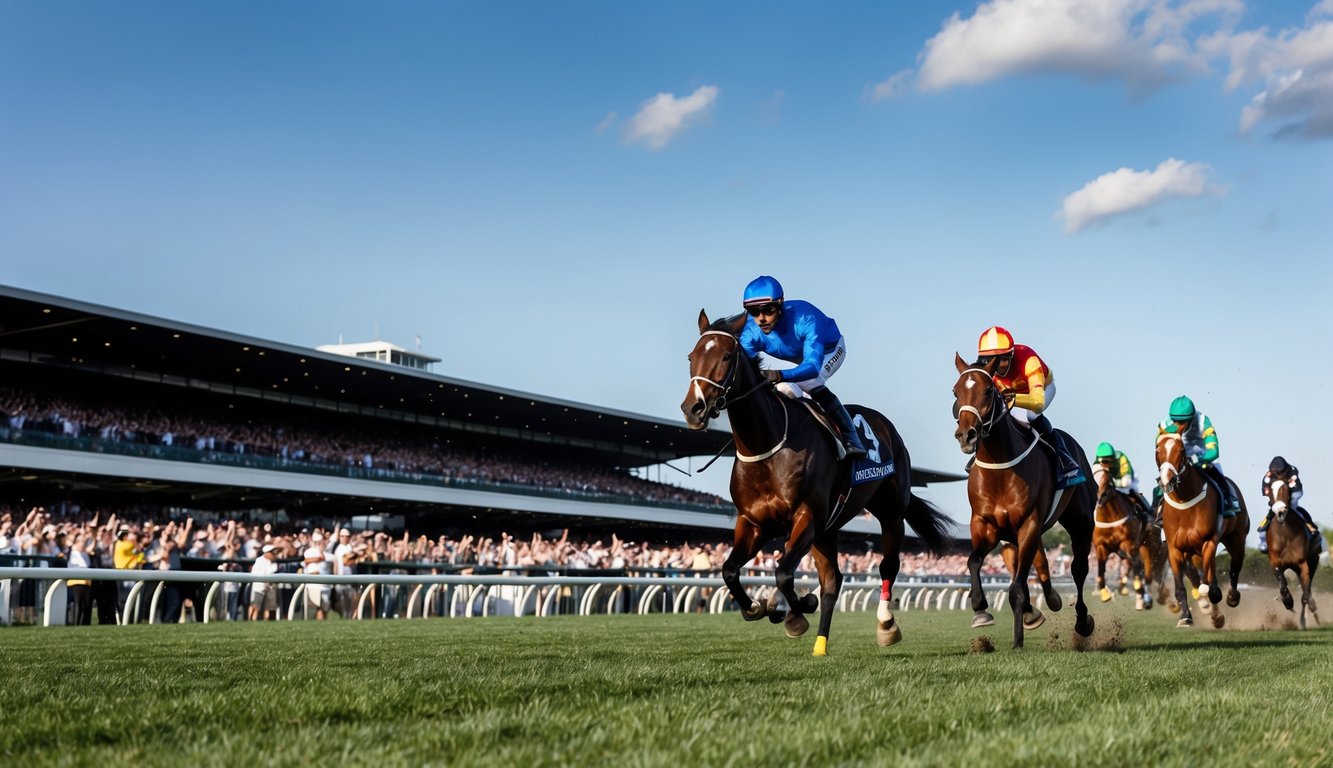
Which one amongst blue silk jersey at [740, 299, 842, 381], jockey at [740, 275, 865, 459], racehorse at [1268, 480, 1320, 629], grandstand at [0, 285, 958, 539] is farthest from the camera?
grandstand at [0, 285, 958, 539]

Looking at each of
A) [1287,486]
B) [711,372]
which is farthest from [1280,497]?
[711,372]

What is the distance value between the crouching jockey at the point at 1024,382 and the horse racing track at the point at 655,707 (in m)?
1.76

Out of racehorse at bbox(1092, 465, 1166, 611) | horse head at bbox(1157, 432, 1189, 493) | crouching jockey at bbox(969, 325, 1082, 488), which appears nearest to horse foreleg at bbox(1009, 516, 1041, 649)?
crouching jockey at bbox(969, 325, 1082, 488)

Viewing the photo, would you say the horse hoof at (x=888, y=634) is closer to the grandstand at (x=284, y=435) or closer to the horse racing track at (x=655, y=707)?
the horse racing track at (x=655, y=707)

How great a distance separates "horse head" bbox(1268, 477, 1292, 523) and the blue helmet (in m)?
8.54

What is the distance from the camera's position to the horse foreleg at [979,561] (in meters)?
8.08

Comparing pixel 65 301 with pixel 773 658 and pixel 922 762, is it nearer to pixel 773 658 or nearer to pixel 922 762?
pixel 773 658

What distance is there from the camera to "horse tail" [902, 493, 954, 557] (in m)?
9.76

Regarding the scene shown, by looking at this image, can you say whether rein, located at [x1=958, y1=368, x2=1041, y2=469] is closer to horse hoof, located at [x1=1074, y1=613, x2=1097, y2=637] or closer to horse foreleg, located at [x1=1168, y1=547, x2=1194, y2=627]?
horse hoof, located at [x1=1074, y1=613, x2=1097, y2=637]

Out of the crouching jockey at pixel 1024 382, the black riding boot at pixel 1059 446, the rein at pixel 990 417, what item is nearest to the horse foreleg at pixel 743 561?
the rein at pixel 990 417

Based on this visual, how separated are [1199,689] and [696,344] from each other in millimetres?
2950

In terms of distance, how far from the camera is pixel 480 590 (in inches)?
703

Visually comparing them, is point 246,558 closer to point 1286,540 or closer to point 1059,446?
point 1059,446

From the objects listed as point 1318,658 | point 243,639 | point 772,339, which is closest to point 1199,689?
point 1318,658
